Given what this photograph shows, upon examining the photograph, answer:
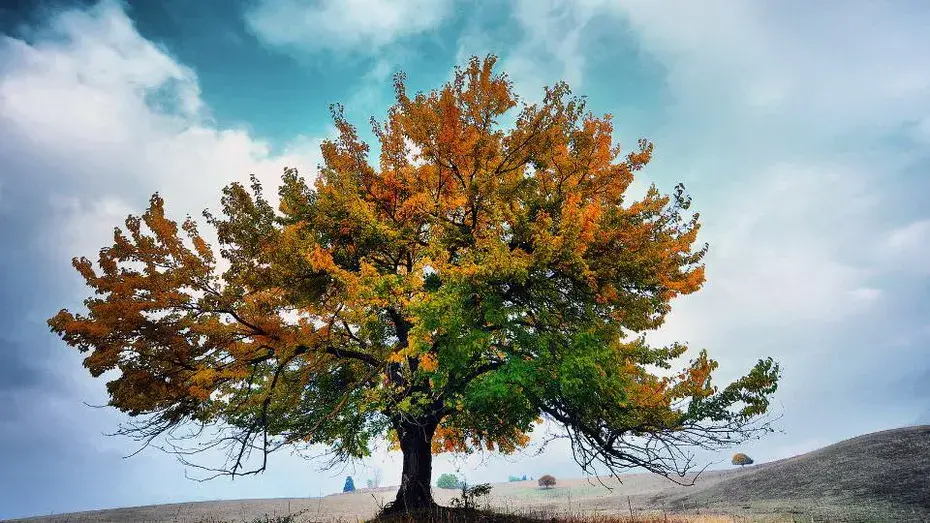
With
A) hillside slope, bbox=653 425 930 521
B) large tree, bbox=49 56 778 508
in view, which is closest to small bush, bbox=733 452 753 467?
hillside slope, bbox=653 425 930 521

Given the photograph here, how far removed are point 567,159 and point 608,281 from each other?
3.28 metres

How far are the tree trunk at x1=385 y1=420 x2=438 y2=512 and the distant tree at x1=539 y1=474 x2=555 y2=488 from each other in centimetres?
3168

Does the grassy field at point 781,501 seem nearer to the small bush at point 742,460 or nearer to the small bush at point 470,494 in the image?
the small bush at point 470,494

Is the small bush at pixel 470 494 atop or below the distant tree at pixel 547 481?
atop

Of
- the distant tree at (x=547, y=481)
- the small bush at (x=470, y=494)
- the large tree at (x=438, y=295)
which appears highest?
the large tree at (x=438, y=295)

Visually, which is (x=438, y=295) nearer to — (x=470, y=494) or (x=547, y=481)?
(x=470, y=494)

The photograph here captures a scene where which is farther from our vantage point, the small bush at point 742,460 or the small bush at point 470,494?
the small bush at point 742,460

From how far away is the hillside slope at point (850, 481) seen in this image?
56.2ft

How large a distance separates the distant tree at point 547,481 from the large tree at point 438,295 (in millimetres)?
31896

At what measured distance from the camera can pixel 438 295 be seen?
9852 millimetres

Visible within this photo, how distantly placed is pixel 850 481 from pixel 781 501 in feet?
9.60

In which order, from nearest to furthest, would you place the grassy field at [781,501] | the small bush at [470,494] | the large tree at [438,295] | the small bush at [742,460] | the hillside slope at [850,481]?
the large tree at [438,295] → the small bush at [470,494] → the grassy field at [781,501] → the hillside slope at [850,481] → the small bush at [742,460]

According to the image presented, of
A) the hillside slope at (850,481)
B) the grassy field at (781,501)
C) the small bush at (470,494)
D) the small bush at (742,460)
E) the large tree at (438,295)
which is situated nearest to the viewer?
the large tree at (438,295)

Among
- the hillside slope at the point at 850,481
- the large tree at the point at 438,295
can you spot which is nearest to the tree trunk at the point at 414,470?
the large tree at the point at 438,295
